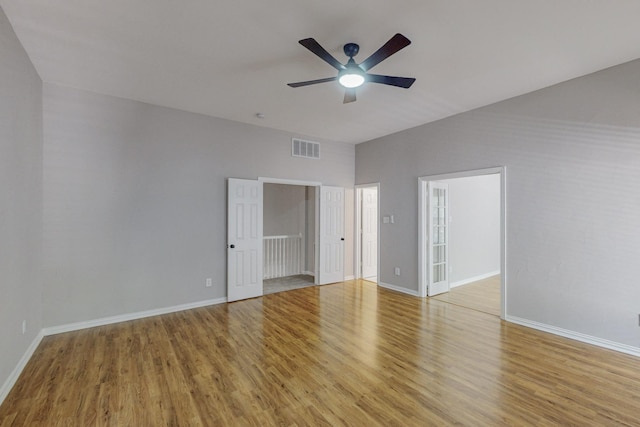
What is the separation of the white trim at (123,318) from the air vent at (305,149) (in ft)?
9.80

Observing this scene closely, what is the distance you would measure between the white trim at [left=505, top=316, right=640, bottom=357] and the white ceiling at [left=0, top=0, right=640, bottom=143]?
119 inches

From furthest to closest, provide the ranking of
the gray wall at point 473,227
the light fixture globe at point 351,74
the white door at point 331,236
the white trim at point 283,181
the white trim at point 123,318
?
the white door at point 331,236 → the gray wall at point 473,227 → the white trim at point 283,181 → the white trim at point 123,318 → the light fixture globe at point 351,74

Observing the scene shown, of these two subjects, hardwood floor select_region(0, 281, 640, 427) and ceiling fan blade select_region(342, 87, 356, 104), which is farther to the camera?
ceiling fan blade select_region(342, 87, 356, 104)

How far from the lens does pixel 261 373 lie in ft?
8.56

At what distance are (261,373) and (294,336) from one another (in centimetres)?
82

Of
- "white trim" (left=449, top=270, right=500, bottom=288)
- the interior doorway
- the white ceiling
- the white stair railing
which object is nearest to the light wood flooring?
the white stair railing

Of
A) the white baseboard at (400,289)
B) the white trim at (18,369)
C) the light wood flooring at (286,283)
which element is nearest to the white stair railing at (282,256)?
the light wood flooring at (286,283)

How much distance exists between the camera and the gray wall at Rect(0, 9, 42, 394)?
7.50 feet

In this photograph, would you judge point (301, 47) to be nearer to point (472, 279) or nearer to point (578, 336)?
point (578, 336)

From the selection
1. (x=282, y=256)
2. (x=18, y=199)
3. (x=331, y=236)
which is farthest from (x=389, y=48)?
(x=282, y=256)

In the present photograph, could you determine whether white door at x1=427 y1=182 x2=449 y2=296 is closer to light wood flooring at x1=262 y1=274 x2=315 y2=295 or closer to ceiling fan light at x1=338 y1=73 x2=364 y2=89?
light wood flooring at x1=262 y1=274 x2=315 y2=295

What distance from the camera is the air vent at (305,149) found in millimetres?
5520

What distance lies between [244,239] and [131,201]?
5.71 ft

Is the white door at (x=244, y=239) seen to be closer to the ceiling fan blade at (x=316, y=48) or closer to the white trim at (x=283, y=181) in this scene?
the white trim at (x=283, y=181)
